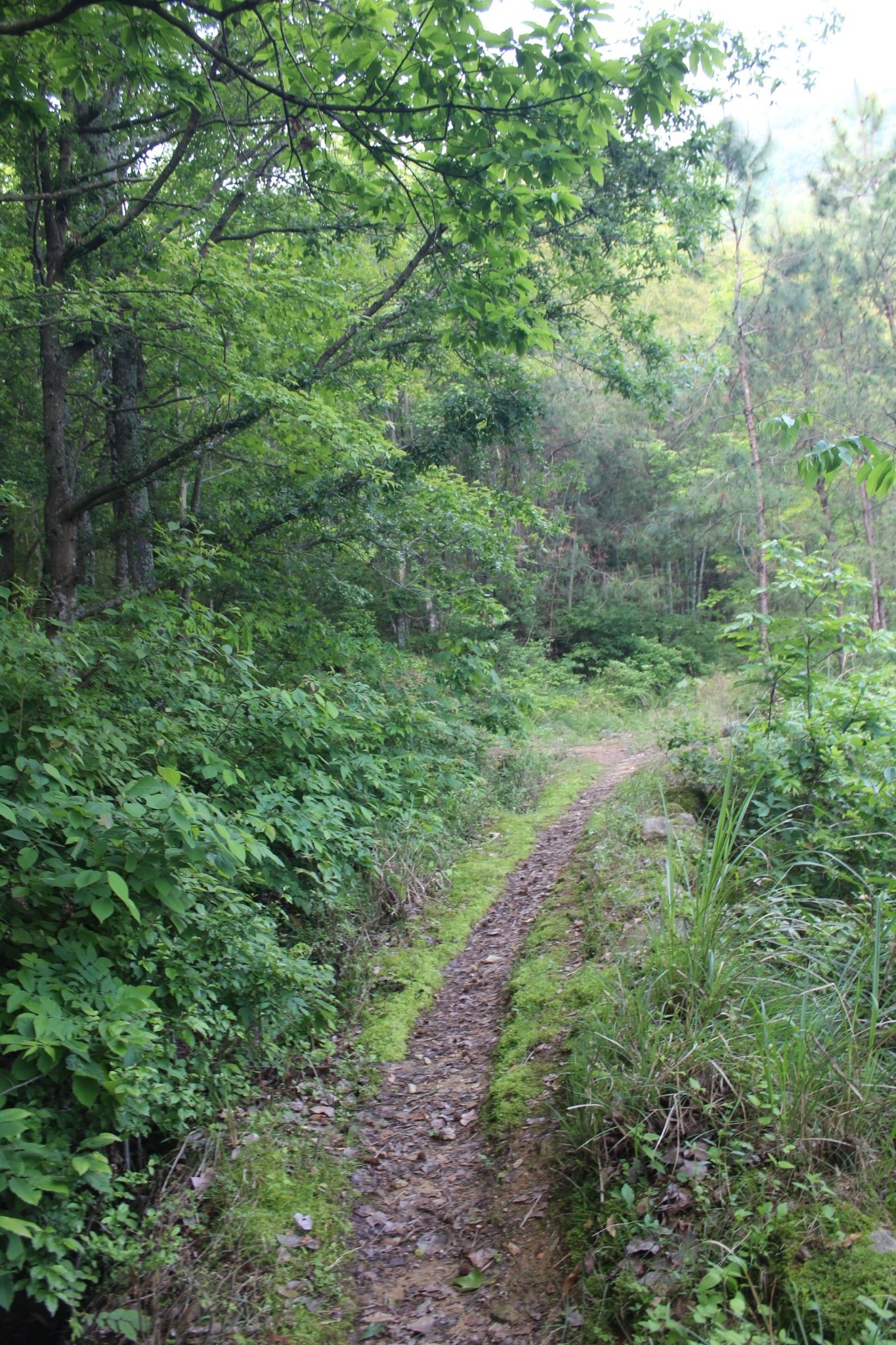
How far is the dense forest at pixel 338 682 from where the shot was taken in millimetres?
2395

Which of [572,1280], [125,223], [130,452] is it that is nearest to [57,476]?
[130,452]

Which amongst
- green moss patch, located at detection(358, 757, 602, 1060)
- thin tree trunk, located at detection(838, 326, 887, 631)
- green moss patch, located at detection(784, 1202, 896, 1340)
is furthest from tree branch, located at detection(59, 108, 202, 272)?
thin tree trunk, located at detection(838, 326, 887, 631)

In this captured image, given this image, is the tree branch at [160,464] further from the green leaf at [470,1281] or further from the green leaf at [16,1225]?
the green leaf at [470,1281]

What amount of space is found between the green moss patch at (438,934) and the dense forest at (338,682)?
117 mm

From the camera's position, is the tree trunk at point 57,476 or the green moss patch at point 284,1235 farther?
the tree trunk at point 57,476

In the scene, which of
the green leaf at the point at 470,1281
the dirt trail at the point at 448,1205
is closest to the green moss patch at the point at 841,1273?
the dirt trail at the point at 448,1205

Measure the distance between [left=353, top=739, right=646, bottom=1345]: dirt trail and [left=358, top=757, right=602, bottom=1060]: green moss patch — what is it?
0.13 meters

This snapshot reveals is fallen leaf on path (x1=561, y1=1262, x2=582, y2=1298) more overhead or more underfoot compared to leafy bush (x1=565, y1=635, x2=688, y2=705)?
more underfoot

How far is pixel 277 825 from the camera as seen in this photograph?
439 cm

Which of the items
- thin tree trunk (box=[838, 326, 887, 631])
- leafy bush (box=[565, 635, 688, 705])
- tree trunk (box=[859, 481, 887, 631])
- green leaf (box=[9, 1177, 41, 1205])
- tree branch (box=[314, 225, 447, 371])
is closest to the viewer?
green leaf (box=[9, 1177, 41, 1205])

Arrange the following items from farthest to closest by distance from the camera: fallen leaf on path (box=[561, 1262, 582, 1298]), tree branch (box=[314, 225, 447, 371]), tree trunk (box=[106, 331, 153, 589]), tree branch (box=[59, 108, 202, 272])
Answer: tree trunk (box=[106, 331, 153, 589]), tree branch (box=[314, 225, 447, 371]), tree branch (box=[59, 108, 202, 272]), fallen leaf on path (box=[561, 1262, 582, 1298])

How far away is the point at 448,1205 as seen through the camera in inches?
118

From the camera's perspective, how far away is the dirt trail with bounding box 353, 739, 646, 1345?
2.44 meters

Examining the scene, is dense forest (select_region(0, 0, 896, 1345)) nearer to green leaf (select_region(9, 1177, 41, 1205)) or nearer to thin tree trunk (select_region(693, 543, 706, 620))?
green leaf (select_region(9, 1177, 41, 1205))
